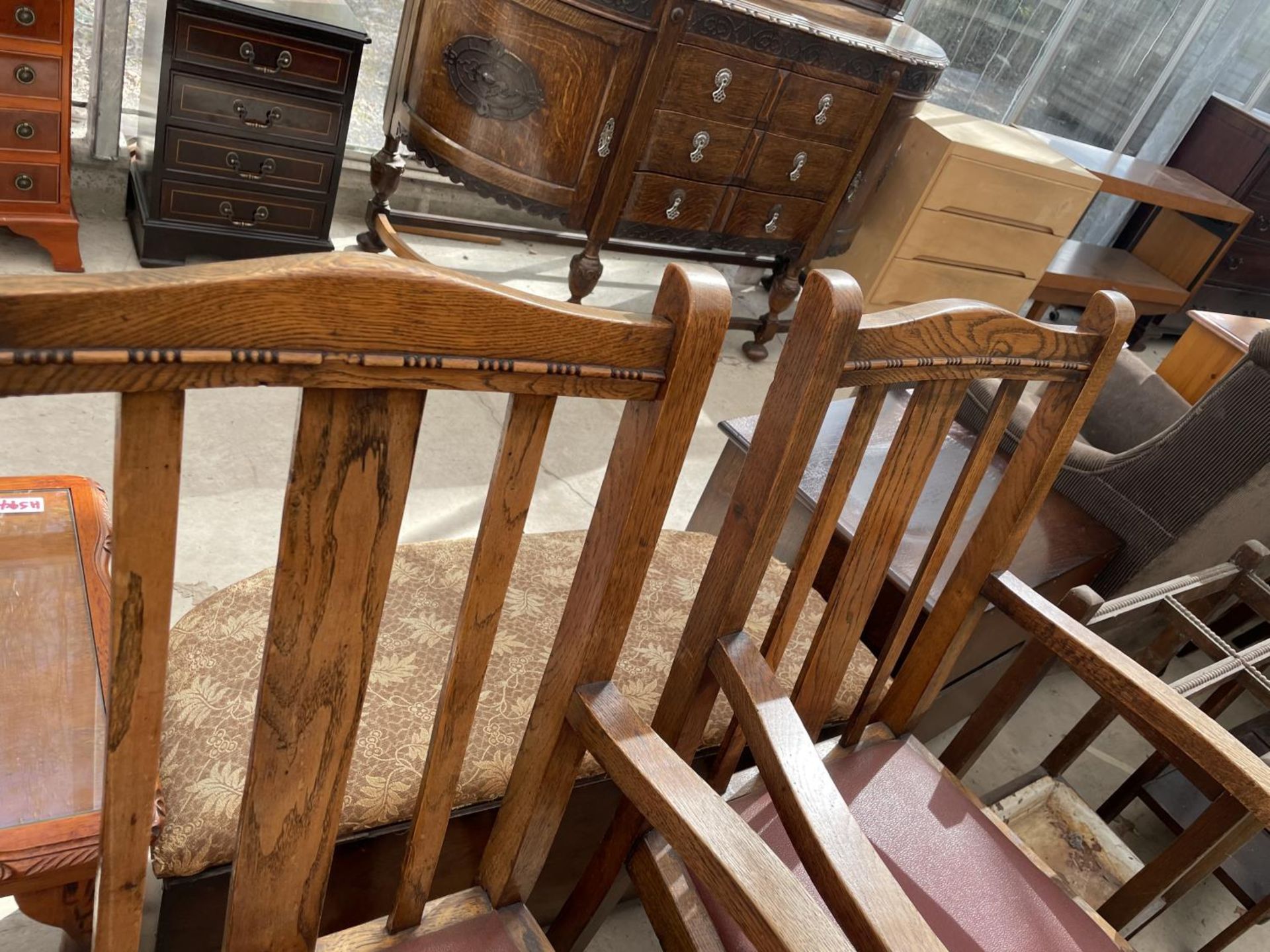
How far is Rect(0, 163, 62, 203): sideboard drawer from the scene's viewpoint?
2287 mm

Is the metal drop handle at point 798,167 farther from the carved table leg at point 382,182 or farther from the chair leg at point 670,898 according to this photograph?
the chair leg at point 670,898

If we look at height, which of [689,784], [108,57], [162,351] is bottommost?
[108,57]

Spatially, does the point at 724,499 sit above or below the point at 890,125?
below

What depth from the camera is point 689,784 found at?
0.81 metres

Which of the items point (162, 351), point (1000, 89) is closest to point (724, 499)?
point (162, 351)

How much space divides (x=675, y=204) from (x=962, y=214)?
1111mm

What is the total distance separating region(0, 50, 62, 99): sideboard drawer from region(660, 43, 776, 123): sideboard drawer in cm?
141

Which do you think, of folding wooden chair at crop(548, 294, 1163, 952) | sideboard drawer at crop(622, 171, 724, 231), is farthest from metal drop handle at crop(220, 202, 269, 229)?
folding wooden chair at crop(548, 294, 1163, 952)

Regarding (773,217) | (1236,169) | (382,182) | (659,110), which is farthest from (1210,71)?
(382,182)

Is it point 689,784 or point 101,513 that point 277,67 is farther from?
point 689,784

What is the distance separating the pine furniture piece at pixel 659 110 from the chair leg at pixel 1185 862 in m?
2.04

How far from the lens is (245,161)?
256 centimetres

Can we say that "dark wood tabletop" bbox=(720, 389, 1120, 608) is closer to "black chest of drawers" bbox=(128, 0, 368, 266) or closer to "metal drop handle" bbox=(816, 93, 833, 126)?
"metal drop handle" bbox=(816, 93, 833, 126)

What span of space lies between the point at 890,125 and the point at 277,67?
5.69ft
